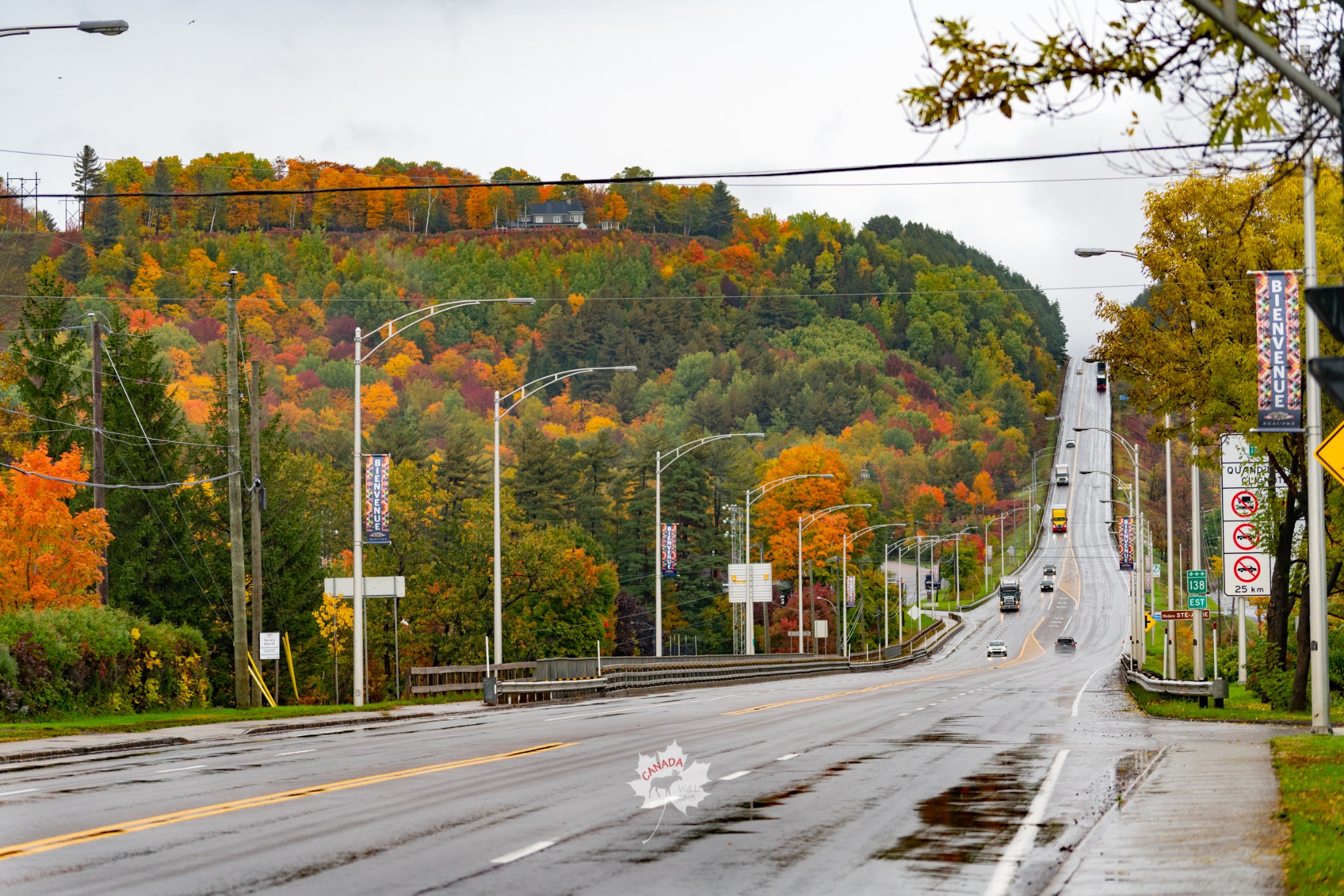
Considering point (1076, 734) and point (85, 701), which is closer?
point (1076, 734)

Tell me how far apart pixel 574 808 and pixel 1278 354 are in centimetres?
1532

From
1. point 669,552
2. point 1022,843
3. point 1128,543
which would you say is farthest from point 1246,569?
point 669,552

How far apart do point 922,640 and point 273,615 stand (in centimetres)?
7046

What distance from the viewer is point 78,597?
2131 inches

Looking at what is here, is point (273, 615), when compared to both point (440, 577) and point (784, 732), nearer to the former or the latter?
point (440, 577)

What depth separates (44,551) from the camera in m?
53.4

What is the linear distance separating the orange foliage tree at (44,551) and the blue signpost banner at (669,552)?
92.9 ft

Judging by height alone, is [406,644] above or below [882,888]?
below

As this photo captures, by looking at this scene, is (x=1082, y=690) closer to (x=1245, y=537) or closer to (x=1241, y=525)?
(x=1241, y=525)

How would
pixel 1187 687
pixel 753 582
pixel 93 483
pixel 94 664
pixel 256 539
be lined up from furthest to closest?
pixel 753 582, pixel 93 483, pixel 256 539, pixel 1187 687, pixel 94 664

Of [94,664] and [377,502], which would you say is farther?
[377,502]

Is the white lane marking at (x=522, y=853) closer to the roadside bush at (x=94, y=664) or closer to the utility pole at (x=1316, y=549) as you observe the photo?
the utility pole at (x=1316, y=549)

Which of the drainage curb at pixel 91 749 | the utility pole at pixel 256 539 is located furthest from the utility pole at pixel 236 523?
the drainage curb at pixel 91 749

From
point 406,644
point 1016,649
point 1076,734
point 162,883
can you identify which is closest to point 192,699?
point 1076,734
